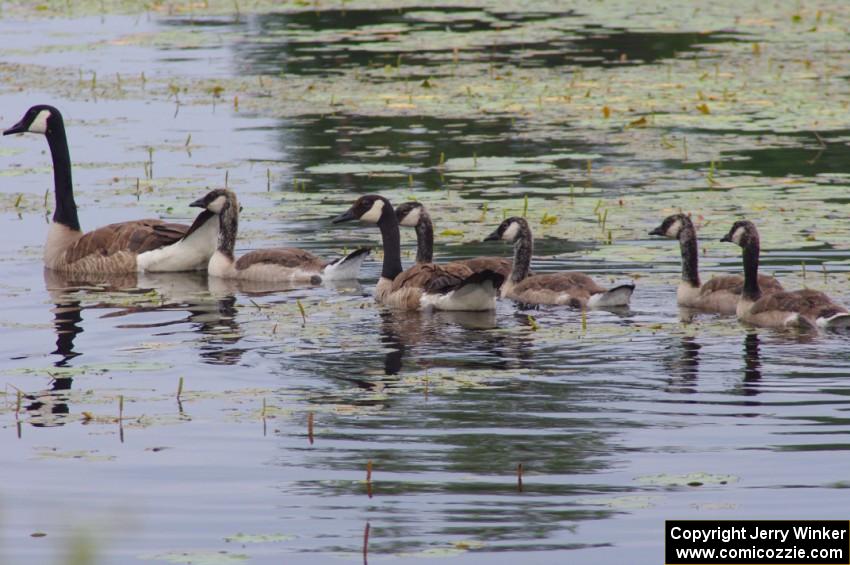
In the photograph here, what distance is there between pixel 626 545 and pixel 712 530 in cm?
43

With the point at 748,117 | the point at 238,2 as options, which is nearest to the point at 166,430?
the point at 748,117

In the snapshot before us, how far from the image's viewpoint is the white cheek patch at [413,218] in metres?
15.1

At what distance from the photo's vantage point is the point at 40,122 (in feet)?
59.1

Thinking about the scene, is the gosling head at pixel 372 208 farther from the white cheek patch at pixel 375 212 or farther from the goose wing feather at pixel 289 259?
the goose wing feather at pixel 289 259

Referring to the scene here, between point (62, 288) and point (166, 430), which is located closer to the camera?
point (166, 430)

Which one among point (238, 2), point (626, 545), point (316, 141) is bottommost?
point (626, 545)

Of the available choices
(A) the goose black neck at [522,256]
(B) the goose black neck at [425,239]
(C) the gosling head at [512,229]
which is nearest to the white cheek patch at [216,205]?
(B) the goose black neck at [425,239]

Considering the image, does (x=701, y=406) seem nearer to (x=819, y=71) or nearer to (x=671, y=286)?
(x=671, y=286)

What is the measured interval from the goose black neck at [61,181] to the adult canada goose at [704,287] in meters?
6.81

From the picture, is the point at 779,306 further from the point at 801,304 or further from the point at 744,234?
the point at 744,234

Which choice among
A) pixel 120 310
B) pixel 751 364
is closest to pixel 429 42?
pixel 120 310

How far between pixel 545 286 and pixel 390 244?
73.7 inches

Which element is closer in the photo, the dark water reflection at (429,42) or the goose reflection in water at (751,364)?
the goose reflection in water at (751,364)

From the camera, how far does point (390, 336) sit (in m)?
12.8
